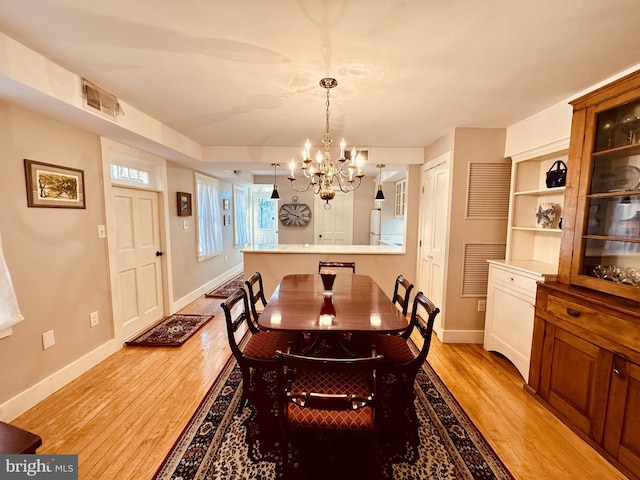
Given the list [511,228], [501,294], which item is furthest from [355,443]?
[511,228]

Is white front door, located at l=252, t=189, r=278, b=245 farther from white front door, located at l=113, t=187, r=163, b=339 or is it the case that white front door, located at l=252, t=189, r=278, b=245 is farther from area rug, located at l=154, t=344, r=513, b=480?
area rug, located at l=154, t=344, r=513, b=480

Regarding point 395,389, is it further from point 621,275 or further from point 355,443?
point 621,275

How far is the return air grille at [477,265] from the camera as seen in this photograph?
299 cm

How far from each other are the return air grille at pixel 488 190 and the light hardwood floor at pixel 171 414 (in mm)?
1505

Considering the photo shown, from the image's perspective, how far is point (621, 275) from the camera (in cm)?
176

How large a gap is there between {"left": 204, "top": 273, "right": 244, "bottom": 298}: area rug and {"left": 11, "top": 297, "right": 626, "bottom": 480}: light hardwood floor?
1825mm

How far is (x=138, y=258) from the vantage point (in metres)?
3.27

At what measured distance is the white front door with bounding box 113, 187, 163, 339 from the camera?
3.02m

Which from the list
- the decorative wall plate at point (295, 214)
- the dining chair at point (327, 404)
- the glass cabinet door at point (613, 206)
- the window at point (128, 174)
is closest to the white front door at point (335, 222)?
the decorative wall plate at point (295, 214)

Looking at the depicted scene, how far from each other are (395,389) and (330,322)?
0.99m

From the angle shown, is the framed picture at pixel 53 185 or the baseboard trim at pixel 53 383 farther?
the framed picture at pixel 53 185

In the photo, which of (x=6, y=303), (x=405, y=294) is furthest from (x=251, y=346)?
(x=6, y=303)

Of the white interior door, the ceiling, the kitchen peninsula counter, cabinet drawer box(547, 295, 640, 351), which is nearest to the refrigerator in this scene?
the kitchen peninsula counter

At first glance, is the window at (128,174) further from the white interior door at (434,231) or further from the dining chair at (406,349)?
the white interior door at (434,231)
